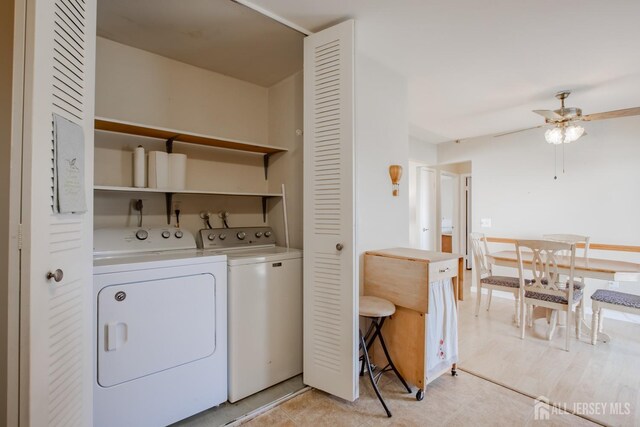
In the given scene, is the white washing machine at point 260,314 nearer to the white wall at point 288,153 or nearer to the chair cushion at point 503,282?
the white wall at point 288,153

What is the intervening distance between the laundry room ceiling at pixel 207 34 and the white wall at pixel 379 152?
24.3 inches

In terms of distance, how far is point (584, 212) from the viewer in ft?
12.4

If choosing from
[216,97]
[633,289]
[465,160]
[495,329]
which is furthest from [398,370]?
[465,160]

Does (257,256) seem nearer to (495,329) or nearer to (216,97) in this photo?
(216,97)

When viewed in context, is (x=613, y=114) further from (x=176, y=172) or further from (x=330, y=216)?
(x=176, y=172)

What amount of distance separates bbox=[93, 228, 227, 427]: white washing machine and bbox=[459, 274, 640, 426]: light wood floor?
76.5 inches

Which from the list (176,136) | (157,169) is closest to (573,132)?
(176,136)

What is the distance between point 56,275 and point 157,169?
1.07 metres

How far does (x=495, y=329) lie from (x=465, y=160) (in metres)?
2.66

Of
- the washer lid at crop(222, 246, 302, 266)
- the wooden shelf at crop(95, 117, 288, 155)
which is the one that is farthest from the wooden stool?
the wooden shelf at crop(95, 117, 288, 155)

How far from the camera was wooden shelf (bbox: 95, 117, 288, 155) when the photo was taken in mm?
1867

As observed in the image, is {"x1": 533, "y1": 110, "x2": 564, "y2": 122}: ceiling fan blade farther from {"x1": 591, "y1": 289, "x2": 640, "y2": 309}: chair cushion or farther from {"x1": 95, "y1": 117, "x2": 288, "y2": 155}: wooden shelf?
{"x1": 95, "y1": 117, "x2": 288, "y2": 155}: wooden shelf

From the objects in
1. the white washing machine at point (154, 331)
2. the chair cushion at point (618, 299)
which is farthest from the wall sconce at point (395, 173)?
the chair cushion at point (618, 299)

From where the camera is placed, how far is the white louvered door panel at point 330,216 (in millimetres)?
1871
